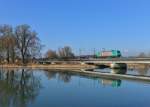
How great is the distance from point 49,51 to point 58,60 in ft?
100

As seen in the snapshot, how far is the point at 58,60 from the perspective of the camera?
124750mm

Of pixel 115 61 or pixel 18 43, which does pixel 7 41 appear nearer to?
pixel 18 43

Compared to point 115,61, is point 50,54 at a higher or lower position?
higher

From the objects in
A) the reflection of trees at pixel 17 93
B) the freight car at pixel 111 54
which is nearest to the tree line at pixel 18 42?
the freight car at pixel 111 54

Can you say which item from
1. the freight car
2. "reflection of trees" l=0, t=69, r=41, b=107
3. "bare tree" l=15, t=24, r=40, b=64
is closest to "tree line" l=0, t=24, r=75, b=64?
"bare tree" l=15, t=24, r=40, b=64

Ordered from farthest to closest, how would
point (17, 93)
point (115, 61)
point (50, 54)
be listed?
point (50, 54)
point (115, 61)
point (17, 93)

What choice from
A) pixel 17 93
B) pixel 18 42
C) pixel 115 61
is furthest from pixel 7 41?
pixel 17 93

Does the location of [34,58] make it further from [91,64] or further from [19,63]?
[91,64]

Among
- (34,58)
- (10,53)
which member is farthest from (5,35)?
(34,58)

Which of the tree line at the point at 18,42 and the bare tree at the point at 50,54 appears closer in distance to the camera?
the tree line at the point at 18,42

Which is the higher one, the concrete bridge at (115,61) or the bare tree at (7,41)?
the bare tree at (7,41)

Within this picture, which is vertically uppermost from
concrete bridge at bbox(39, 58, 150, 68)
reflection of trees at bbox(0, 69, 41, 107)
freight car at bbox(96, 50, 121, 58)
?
freight car at bbox(96, 50, 121, 58)

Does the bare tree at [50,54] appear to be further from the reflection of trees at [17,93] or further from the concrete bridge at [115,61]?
the reflection of trees at [17,93]

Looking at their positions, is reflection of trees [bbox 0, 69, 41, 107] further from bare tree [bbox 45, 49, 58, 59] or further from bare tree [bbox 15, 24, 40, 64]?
bare tree [bbox 45, 49, 58, 59]
